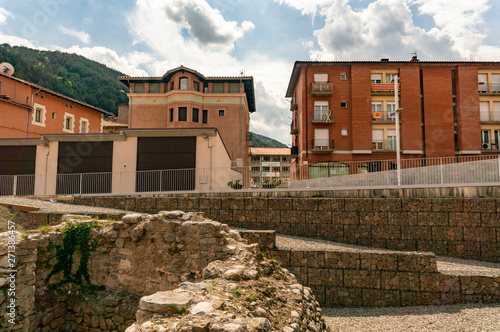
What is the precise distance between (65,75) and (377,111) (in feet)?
241

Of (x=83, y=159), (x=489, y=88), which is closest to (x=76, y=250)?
(x=83, y=159)

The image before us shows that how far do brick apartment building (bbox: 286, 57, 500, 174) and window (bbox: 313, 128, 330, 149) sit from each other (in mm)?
103

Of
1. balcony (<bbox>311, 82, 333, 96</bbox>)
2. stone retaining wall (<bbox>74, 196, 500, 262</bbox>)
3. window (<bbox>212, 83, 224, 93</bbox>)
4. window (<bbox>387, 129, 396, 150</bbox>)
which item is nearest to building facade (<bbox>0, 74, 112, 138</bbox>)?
window (<bbox>212, 83, 224, 93</bbox>)

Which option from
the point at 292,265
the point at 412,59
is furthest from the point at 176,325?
the point at 412,59

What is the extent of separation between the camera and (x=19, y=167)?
2059 cm

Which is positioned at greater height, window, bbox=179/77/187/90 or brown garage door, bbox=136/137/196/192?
window, bbox=179/77/187/90

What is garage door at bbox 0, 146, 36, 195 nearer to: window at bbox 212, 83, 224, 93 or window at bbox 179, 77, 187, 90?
window at bbox 179, 77, 187, 90

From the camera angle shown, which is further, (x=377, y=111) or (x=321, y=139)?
(x=377, y=111)

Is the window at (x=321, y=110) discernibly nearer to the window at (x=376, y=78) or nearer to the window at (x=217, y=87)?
the window at (x=376, y=78)

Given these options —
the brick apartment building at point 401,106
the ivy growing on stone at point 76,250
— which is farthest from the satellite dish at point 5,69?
the ivy growing on stone at point 76,250

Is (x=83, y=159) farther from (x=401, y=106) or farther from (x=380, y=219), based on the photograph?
(x=401, y=106)

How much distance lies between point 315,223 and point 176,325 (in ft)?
35.8

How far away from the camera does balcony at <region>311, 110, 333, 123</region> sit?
101 feet

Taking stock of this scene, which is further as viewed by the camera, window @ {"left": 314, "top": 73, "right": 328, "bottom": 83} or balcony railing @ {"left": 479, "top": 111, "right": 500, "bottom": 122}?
window @ {"left": 314, "top": 73, "right": 328, "bottom": 83}
